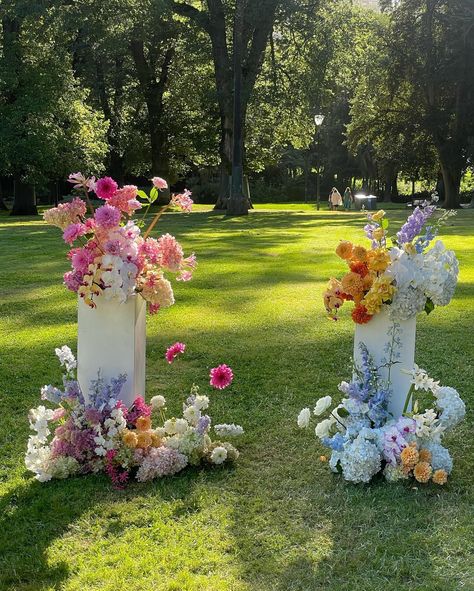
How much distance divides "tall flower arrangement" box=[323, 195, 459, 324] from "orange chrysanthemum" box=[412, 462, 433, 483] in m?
0.81

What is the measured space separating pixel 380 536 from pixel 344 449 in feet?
2.39

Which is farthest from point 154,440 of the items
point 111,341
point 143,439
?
point 111,341

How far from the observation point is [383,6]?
4012cm

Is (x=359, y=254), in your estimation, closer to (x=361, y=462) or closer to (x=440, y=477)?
(x=361, y=462)

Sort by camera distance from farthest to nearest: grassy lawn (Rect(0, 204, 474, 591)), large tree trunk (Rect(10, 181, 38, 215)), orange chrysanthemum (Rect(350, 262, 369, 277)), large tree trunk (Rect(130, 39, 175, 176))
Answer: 1. large tree trunk (Rect(130, 39, 175, 176))
2. large tree trunk (Rect(10, 181, 38, 215))
3. orange chrysanthemum (Rect(350, 262, 369, 277))
4. grassy lawn (Rect(0, 204, 474, 591))

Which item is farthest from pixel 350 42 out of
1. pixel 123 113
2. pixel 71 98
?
pixel 123 113

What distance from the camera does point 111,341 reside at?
4.15 metres

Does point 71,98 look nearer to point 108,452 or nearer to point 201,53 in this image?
point 201,53

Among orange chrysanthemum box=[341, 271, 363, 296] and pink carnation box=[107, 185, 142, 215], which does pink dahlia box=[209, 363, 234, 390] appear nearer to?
orange chrysanthemum box=[341, 271, 363, 296]

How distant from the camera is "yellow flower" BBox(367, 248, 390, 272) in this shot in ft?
13.3

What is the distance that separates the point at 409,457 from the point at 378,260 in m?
1.11

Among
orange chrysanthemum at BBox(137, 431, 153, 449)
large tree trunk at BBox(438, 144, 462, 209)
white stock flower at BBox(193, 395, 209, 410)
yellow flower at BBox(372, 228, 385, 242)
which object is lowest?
orange chrysanthemum at BBox(137, 431, 153, 449)

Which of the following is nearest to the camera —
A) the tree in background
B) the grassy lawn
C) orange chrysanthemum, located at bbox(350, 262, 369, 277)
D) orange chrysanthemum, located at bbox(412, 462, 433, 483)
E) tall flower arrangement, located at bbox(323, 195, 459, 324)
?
the grassy lawn

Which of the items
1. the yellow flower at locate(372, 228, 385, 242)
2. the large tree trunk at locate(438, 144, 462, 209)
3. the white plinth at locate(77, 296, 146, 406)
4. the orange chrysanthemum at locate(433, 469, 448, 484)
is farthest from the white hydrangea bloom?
the large tree trunk at locate(438, 144, 462, 209)
